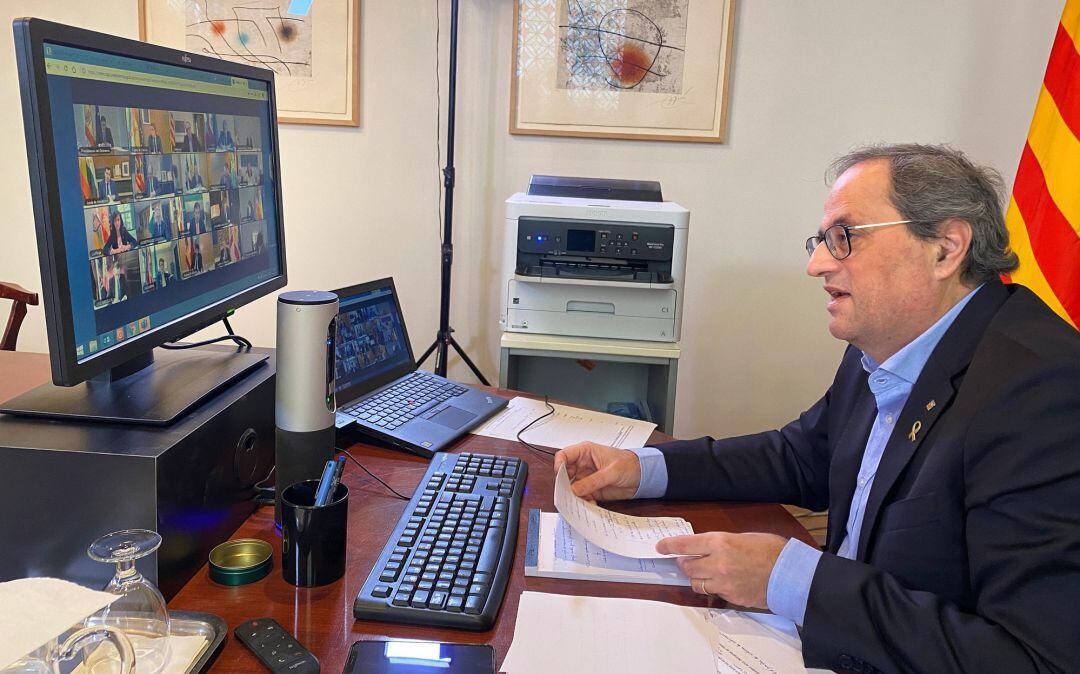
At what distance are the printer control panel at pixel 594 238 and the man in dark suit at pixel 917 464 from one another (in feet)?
2.71

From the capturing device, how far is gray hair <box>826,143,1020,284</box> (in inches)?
46.5

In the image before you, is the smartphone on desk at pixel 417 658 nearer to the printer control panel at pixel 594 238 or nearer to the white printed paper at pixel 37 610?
the white printed paper at pixel 37 610

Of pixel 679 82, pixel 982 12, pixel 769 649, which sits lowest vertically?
pixel 769 649

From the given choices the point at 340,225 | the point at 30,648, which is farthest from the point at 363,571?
the point at 340,225

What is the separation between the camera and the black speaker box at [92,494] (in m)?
0.89

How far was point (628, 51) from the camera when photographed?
9.38ft

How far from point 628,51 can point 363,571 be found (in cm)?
228

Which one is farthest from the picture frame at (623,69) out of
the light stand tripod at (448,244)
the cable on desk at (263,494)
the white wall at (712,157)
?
the cable on desk at (263,494)

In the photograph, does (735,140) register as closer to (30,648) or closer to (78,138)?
(78,138)

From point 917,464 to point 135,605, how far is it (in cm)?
94

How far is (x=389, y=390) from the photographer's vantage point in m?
1.65

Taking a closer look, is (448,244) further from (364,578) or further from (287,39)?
(364,578)

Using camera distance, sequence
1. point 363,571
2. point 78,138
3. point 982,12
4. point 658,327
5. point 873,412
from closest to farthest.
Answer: point 78,138
point 363,571
point 873,412
point 658,327
point 982,12

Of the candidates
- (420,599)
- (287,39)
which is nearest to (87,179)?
(420,599)
